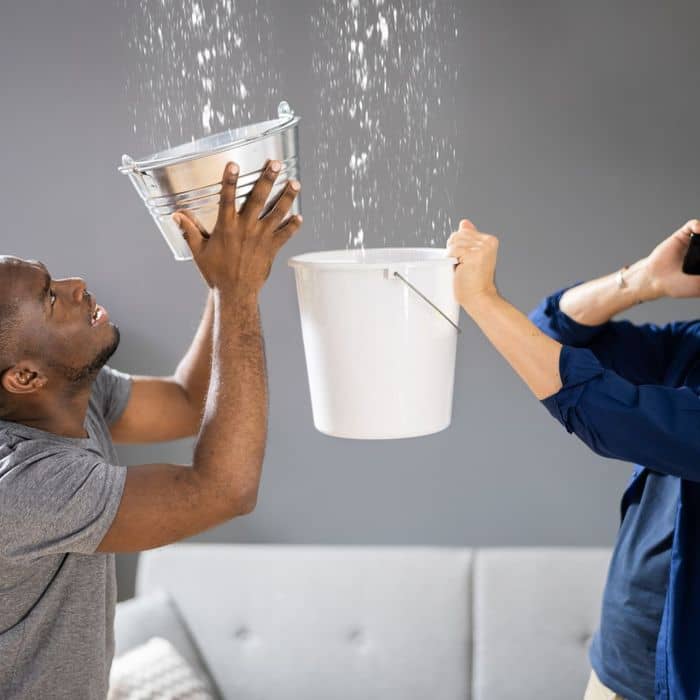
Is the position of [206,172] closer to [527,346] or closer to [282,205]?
[282,205]

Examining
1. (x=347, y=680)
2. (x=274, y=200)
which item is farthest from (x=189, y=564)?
(x=274, y=200)

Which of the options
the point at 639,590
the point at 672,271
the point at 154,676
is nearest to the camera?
the point at 639,590

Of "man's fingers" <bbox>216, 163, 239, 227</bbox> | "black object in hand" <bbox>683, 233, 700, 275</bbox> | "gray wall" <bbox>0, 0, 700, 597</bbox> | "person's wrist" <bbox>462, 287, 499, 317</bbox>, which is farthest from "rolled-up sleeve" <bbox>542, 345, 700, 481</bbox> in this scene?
"gray wall" <bbox>0, 0, 700, 597</bbox>

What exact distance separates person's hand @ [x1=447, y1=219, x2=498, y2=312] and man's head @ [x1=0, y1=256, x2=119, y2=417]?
1.46ft

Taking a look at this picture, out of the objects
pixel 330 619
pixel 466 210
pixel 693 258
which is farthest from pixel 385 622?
pixel 693 258

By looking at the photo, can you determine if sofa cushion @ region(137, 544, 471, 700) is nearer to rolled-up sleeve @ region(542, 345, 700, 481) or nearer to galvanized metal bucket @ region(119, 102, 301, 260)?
rolled-up sleeve @ region(542, 345, 700, 481)

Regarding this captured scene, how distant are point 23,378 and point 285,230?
0.36 metres

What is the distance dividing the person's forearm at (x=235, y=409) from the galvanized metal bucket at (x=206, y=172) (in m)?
0.12

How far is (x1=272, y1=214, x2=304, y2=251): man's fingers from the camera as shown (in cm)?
113

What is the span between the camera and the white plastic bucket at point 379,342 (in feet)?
3.89

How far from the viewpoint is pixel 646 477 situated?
1.38 meters

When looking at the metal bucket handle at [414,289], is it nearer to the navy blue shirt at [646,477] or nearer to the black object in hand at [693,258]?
the navy blue shirt at [646,477]

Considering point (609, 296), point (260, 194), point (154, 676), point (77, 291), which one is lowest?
point (154, 676)

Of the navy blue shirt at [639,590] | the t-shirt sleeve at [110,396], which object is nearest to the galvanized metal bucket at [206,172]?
the t-shirt sleeve at [110,396]
